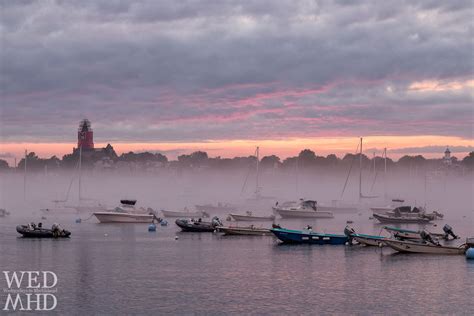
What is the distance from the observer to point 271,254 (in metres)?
100

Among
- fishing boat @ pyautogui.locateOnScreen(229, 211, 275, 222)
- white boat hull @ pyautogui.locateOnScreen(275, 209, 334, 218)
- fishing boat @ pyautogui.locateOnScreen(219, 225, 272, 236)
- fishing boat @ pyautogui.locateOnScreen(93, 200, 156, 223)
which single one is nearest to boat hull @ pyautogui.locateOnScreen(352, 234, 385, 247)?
fishing boat @ pyautogui.locateOnScreen(219, 225, 272, 236)

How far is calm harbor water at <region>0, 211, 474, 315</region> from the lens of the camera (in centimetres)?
6194

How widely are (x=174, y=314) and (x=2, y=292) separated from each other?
1912 cm

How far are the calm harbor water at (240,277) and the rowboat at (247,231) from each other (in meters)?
10.7

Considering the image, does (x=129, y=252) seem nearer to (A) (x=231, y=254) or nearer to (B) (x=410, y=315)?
(A) (x=231, y=254)

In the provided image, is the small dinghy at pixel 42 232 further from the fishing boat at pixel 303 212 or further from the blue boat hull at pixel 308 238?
the fishing boat at pixel 303 212

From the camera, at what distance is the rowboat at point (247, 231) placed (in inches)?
5108

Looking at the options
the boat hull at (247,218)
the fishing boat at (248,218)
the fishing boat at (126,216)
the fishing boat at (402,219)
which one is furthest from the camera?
the fishing boat at (248,218)

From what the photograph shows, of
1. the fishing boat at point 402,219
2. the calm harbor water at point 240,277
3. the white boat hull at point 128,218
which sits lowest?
the calm harbor water at point 240,277

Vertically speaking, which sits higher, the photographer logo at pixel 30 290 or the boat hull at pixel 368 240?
the boat hull at pixel 368 240

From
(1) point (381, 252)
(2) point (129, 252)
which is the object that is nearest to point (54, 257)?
(2) point (129, 252)

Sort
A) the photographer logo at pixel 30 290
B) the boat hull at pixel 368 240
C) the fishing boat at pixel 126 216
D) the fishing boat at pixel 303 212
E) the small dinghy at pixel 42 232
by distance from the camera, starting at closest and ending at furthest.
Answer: the photographer logo at pixel 30 290 → the boat hull at pixel 368 240 → the small dinghy at pixel 42 232 → the fishing boat at pixel 126 216 → the fishing boat at pixel 303 212

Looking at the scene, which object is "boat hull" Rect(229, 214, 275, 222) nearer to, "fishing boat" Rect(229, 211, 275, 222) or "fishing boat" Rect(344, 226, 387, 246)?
"fishing boat" Rect(229, 211, 275, 222)

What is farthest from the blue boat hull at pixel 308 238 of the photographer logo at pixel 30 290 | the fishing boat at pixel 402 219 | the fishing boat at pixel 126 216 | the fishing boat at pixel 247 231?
the fishing boat at pixel 402 219
